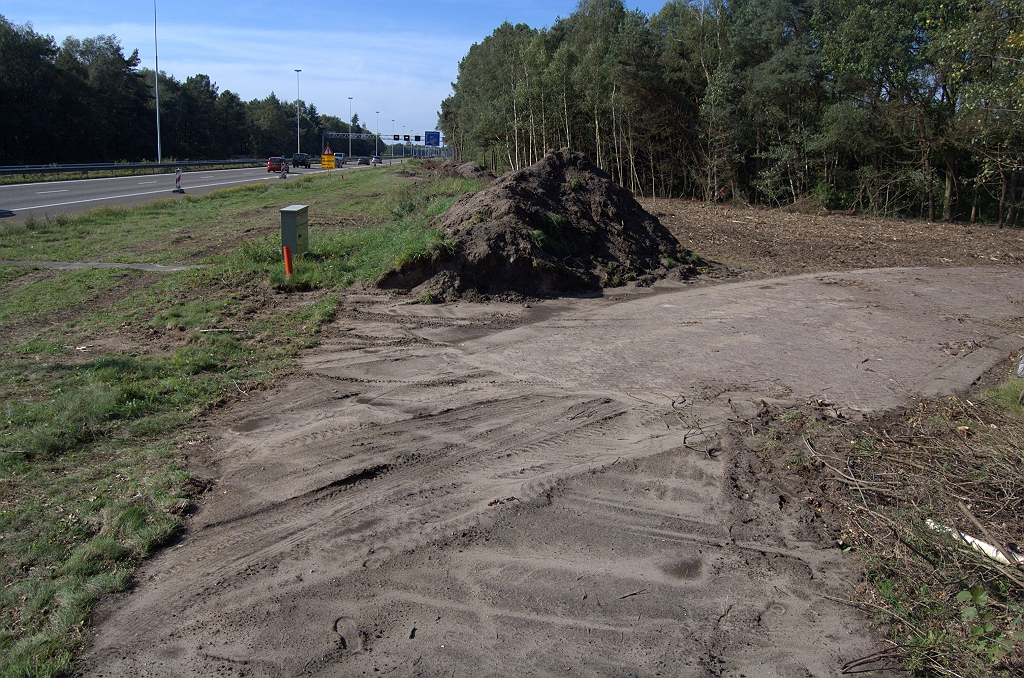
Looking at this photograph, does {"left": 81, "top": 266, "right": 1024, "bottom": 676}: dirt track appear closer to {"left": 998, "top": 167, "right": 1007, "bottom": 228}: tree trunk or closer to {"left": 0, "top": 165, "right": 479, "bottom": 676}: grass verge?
{"left": 0, "top": 165, "right": 479, "bottom": 676}: grass verge

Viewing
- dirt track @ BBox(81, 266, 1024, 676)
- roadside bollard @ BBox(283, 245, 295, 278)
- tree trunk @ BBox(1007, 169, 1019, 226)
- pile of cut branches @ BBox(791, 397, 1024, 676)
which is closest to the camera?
pile of cut branches @ BBox(791, 397, 1024, 676)

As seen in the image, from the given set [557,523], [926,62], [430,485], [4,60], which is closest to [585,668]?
[557,523]

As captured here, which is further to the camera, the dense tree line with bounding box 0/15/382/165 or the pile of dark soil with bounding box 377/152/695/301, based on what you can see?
the dense tree line with bounding box 0/15/382/165

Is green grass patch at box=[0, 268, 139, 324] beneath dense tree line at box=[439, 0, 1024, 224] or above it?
beneath

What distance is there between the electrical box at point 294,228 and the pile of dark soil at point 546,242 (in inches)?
92.1

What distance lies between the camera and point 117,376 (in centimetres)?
751

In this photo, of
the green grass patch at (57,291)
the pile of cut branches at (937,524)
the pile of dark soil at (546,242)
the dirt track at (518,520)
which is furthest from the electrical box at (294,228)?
the pile of cut branches at (937,524)

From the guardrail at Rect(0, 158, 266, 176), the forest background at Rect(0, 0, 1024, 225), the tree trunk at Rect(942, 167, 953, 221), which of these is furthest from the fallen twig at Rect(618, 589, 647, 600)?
the guardrail at Rect(0, 158, 266, 176)

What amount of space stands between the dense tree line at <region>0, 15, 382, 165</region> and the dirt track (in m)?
59.9

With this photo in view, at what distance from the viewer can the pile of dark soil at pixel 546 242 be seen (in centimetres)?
1188

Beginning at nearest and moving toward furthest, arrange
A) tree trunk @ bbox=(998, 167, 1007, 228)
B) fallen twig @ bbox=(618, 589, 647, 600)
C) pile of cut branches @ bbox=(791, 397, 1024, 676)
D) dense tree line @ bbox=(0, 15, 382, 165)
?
pile of cut branches @ bbox=(791, 397, 1024, 676) → fallen twig @ bbox=(618, 589, 647, 600) → tree trunk @ bbox=(998, 167, 1007, 228) → dense tree line @ bbox=(0, 15, 382, 165)

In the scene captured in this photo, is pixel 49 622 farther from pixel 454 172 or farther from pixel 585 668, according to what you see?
pixel 454 172

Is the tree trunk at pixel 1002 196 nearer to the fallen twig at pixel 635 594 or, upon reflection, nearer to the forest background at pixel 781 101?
the forest background at pixel 781 101

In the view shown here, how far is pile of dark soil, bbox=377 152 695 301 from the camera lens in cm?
1188
